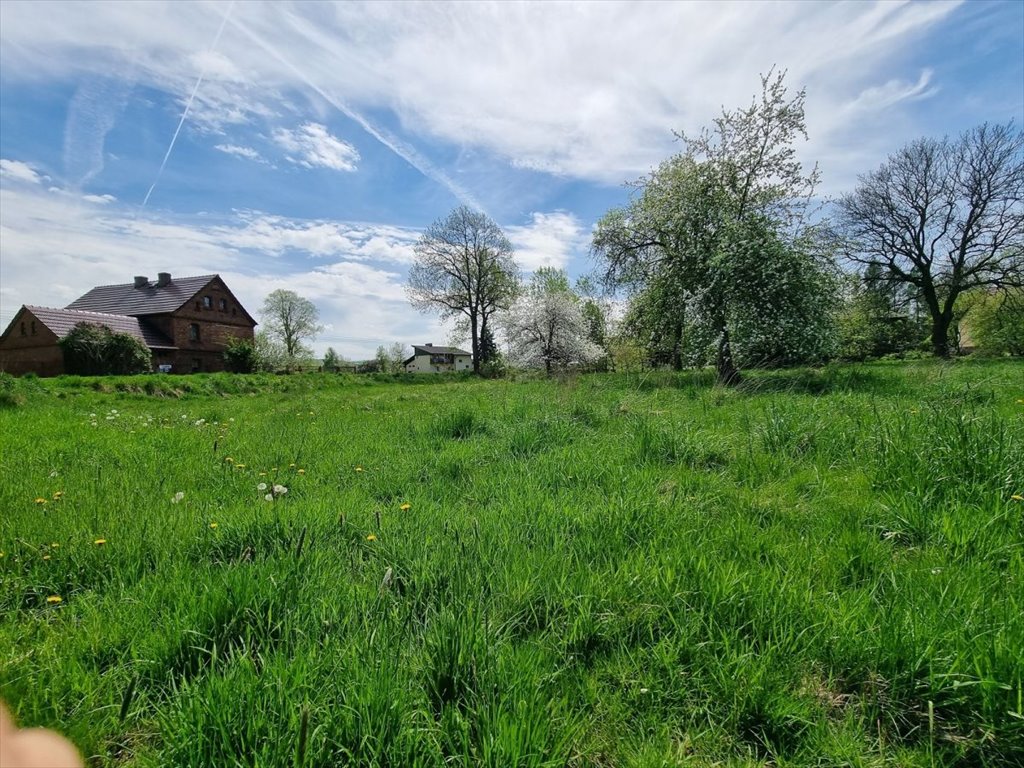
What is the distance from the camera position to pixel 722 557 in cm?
271

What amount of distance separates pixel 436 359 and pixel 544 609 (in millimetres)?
100894

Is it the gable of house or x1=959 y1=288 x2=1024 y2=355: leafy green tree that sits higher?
the gable of house

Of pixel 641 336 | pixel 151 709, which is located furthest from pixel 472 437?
pixel 641 336

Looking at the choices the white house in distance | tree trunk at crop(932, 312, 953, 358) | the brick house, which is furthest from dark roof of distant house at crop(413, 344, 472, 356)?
tree trunk at crop(932, 312, 953, 358)

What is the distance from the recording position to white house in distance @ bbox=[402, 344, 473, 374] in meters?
102

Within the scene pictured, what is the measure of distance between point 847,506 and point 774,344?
1147cm

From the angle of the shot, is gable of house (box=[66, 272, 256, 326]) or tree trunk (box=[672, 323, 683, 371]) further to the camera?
gable of house (box=[66, 272, 256, 326])

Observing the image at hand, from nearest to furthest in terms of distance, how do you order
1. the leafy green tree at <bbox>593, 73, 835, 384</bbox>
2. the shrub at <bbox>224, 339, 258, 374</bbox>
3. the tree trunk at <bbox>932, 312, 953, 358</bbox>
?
the leafy green tree at <bbox>593, 73, 835, 384</bbox> < the tree trunk at <bbox>932, 312, 953, 358</bbox> < the shrub at <bbox>224, 339, 258, 374</bbox>

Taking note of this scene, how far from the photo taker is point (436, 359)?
333ft

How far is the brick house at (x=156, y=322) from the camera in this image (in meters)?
35.9

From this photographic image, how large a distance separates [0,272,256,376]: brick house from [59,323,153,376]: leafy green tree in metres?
5.32

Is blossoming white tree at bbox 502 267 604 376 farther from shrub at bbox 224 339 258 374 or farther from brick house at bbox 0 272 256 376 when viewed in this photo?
brick house at bbox 0 272 256 376

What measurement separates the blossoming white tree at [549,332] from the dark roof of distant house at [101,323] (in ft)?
98.7

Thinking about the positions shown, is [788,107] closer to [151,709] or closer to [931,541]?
[931,541]
